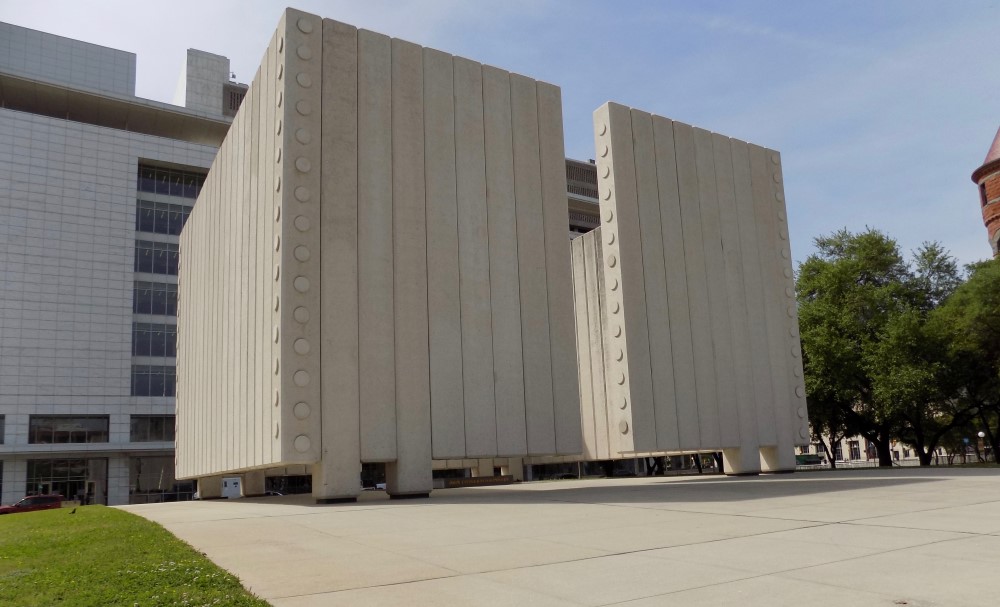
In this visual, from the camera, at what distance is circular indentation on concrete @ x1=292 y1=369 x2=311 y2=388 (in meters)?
20.1

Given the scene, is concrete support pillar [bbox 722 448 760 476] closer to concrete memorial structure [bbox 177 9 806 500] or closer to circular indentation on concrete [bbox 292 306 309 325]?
concrete memorial structure [bbox 177 9 806 500]

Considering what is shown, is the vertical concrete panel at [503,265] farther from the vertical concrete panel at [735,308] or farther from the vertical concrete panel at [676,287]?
the vertical concrete panel at [735,308]

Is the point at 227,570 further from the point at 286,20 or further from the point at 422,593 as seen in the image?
the point at 286,20

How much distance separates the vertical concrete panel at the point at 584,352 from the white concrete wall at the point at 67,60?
2163 inches

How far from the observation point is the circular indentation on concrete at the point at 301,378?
20.1 meters

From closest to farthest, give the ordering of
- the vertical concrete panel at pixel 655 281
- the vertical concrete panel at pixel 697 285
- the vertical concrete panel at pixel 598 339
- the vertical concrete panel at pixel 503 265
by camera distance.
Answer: the vertical concrete panel at pixel 503 265, the vertical concrete panel at pixel 655 281, the vertical concrete panel at pixel 697 285, the vertical concrete panel at pixel 598 339

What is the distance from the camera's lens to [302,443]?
20.0m

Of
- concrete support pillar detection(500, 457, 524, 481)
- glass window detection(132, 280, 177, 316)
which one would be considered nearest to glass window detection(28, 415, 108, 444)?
glass window detection(132, 280, 177, 316)

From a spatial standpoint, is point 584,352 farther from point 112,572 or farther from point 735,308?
point 112,572

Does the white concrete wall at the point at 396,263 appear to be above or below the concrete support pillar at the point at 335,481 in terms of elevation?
above

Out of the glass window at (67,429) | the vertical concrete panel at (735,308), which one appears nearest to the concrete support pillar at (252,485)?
the vertical concrete panel at (735,308)

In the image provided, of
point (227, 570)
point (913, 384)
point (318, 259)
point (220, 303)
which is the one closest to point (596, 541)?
point (227, 570)

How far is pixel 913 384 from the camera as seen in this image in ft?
116

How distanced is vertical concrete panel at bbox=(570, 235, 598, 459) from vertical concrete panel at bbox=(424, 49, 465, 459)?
31.6 feet
